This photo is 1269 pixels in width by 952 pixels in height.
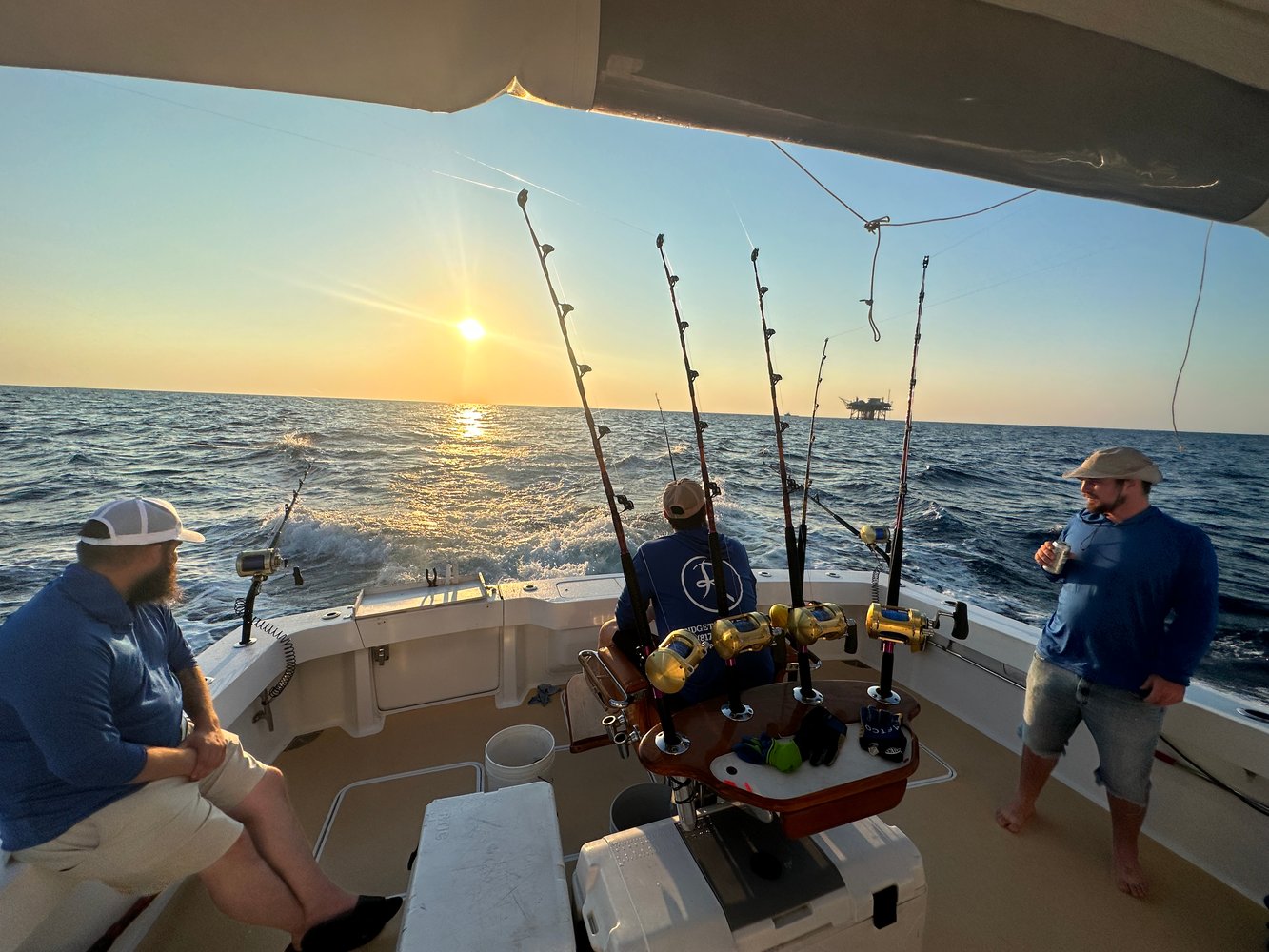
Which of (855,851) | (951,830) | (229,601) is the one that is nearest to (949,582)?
(951,830)

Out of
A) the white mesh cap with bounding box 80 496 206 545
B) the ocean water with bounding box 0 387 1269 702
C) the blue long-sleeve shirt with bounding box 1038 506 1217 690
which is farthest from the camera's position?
the ocean water with bounding box 0 387 1269 702

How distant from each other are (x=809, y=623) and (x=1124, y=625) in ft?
4.06

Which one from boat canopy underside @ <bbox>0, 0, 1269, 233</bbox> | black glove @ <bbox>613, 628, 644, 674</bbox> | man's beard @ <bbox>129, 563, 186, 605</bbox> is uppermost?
boat canopy underside @ <bbox>0, 0, 1269, 233</bbox>

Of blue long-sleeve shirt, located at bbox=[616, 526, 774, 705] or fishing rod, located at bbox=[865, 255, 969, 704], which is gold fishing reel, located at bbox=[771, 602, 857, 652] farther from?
blue long-sleeve shirt, located at bbox=[616, 526, 774, 705]

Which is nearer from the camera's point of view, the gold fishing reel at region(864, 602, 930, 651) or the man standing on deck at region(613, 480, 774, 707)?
the gold fishing reel at region(864, 602, 930, 651)

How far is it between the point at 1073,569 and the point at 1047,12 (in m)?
1.87

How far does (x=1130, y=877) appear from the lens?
1902mm

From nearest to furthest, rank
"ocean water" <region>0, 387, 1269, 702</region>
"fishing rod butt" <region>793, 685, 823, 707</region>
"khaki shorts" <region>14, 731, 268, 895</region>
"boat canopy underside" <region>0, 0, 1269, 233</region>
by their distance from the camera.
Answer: "boat canopy underside" <region>0, 0, 1269, 233</region> < "khaki shorts" <region>14, 731, 268, 895</region> < "fishing rod butt" <region>793, 685, 823, 707</region> < "ocean water" <region>0, 387, 1269, 702</region>

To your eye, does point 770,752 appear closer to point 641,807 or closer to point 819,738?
point 819,738

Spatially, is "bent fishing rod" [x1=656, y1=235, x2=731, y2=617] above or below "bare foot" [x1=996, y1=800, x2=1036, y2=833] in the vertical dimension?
above

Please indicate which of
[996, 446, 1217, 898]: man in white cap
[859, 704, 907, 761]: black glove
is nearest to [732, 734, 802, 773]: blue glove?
[859, 704, 907, 761]: black glove

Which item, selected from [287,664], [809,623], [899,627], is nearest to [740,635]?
[809,623]

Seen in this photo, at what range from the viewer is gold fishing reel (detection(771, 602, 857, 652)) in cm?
142

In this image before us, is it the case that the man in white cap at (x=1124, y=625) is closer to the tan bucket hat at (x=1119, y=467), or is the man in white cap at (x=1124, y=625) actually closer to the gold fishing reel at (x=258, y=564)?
the tan bucket hat at (x=1119, y=467)
